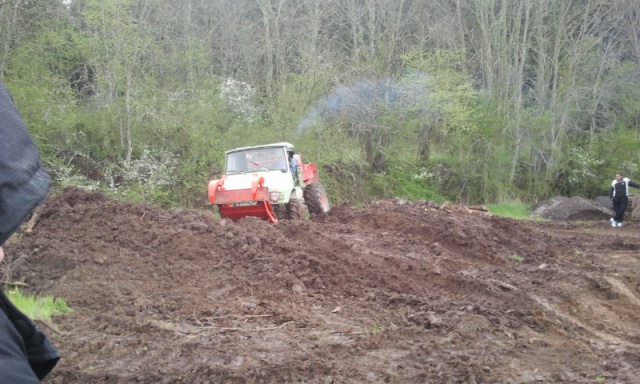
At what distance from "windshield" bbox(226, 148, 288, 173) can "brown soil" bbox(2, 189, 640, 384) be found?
6.65 feet

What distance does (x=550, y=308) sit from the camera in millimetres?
7508

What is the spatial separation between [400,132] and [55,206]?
15283 millimetres

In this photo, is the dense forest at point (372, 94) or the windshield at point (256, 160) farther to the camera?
the dense forest at point (372, 94)

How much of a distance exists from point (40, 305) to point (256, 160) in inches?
302

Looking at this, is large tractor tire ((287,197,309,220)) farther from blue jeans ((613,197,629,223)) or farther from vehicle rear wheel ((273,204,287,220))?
blue jeans ((613,197,629,223))

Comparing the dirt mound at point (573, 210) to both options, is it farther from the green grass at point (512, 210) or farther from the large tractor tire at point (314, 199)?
the large tractor tire at point (314, 199)

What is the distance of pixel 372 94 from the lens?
77.5ft

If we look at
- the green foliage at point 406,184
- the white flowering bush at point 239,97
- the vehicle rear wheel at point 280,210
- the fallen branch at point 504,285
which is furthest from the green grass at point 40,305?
the green foliage at point 406,184

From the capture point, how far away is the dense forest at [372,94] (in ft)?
63.0

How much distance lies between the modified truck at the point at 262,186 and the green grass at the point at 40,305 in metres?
5.84

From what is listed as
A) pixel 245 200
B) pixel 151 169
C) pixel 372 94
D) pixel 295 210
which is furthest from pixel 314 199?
pixel 372 94

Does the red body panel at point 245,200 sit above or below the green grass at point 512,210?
above

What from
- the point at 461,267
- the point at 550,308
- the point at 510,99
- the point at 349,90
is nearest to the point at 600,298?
the point at 550,308

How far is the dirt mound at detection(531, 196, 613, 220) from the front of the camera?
20.5 metres
